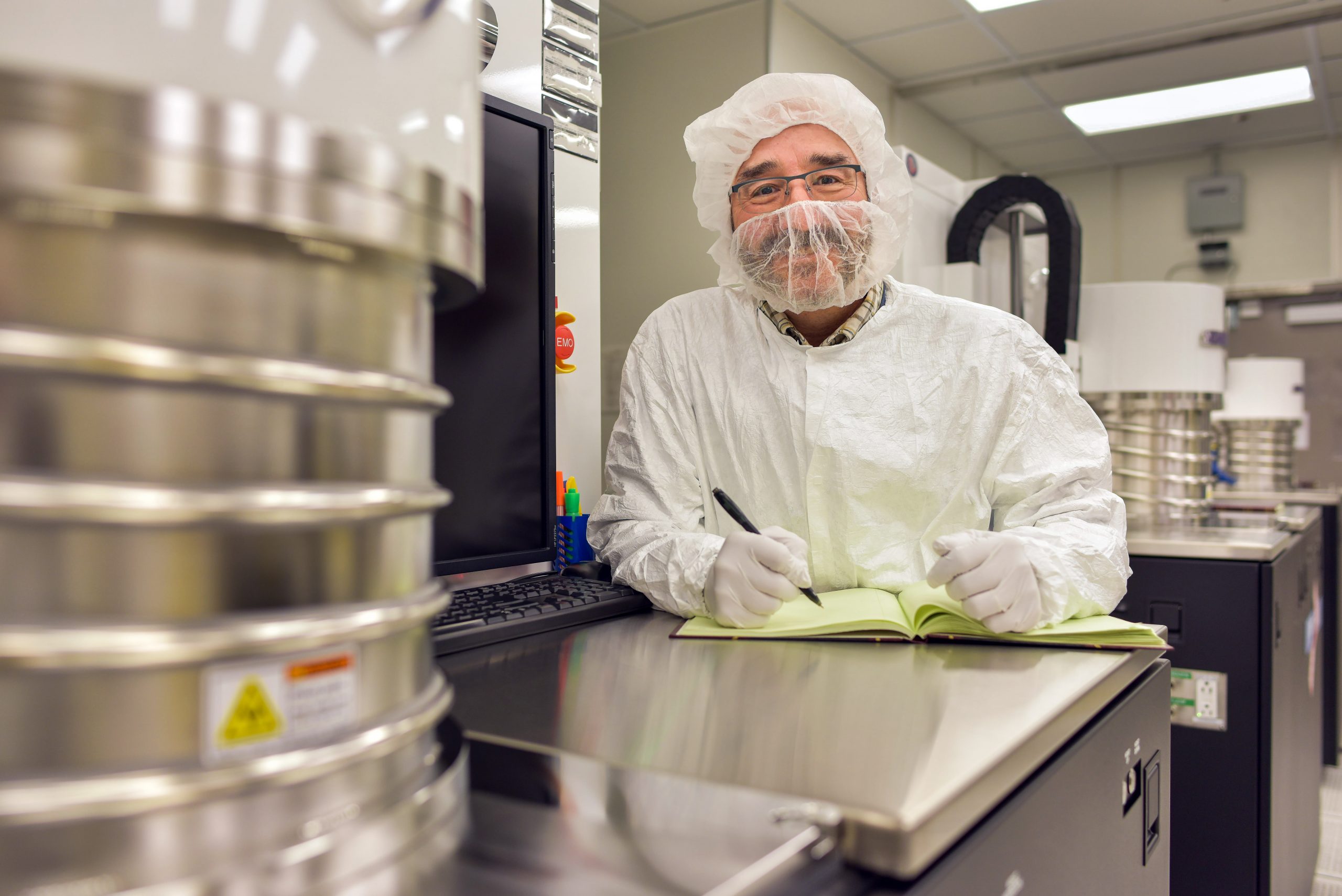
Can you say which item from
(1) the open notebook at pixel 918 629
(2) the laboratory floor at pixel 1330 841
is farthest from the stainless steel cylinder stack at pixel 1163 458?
(1) the open notebook at pixel 918 629

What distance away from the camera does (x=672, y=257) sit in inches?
128

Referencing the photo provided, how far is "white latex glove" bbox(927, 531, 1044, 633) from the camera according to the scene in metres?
0.83

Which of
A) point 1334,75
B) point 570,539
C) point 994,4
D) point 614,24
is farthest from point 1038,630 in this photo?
point 1334,75

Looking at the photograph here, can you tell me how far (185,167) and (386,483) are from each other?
0.13 meters

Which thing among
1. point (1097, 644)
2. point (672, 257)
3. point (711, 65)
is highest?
point (711, 65)

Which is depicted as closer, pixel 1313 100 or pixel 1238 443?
pixel 1238 443

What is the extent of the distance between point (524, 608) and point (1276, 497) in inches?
129

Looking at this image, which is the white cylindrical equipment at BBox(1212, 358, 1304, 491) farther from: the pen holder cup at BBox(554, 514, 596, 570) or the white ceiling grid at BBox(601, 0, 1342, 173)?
the pen holder cup at BBox(554, 514, 596, 570)

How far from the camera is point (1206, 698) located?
174 centimetres

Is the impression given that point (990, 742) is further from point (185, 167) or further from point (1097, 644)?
point (185, 167)

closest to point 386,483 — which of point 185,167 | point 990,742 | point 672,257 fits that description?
point 185,167

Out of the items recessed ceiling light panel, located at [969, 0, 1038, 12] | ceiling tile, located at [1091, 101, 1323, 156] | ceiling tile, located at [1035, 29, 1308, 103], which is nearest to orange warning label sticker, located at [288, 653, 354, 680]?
recessed ceiling light panel, located at [969, 0, 1038, 12]

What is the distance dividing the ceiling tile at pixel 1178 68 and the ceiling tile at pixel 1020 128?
0.26 metres

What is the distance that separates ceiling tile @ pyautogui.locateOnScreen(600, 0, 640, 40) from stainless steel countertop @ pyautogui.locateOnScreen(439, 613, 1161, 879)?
290cm
